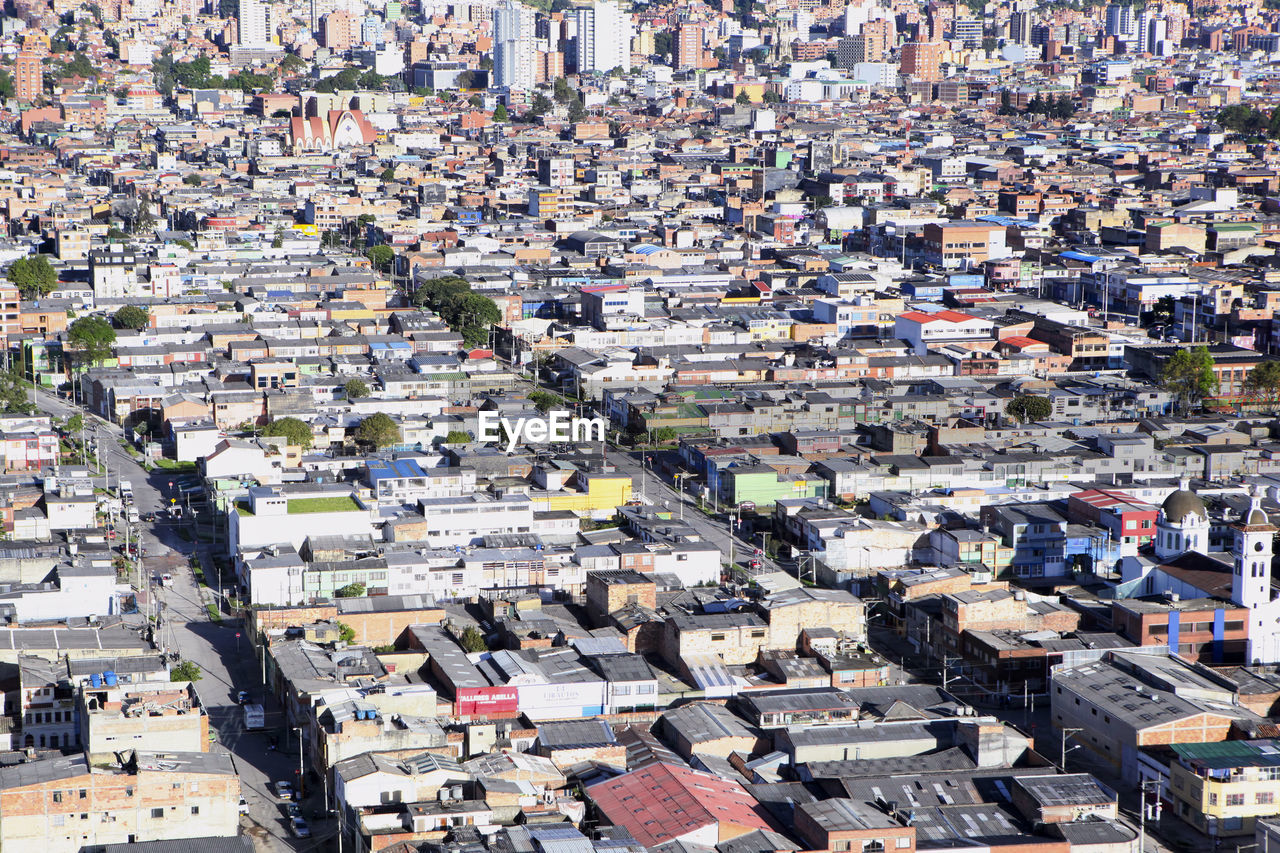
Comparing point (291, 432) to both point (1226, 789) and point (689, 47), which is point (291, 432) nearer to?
point (1226, 789)

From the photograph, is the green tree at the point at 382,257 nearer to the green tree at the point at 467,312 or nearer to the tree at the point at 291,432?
the green tree at the point at 467,312

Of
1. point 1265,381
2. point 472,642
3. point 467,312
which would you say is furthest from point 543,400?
point 1265,381

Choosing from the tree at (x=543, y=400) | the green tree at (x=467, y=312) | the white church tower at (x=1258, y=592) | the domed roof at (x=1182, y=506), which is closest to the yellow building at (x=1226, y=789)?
the white church tower at (x=1258, y=592)

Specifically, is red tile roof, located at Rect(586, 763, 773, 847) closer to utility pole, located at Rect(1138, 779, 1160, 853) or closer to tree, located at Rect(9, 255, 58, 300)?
utility pole, located at Rect(1138, 779, 1160, 853)

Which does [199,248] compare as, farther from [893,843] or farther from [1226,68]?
[1226,68]

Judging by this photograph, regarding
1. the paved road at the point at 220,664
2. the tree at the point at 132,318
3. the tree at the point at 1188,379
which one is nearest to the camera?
the paved road at the point at 220,664

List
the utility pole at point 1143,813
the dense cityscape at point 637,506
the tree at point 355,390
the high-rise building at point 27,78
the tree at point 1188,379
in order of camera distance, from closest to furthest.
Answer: the utility pole at point 1143,813
the dense cityscape at point 637,506
the tree at point 355,390
the tree at point 1188,379
the high-rise building at point 27,78
